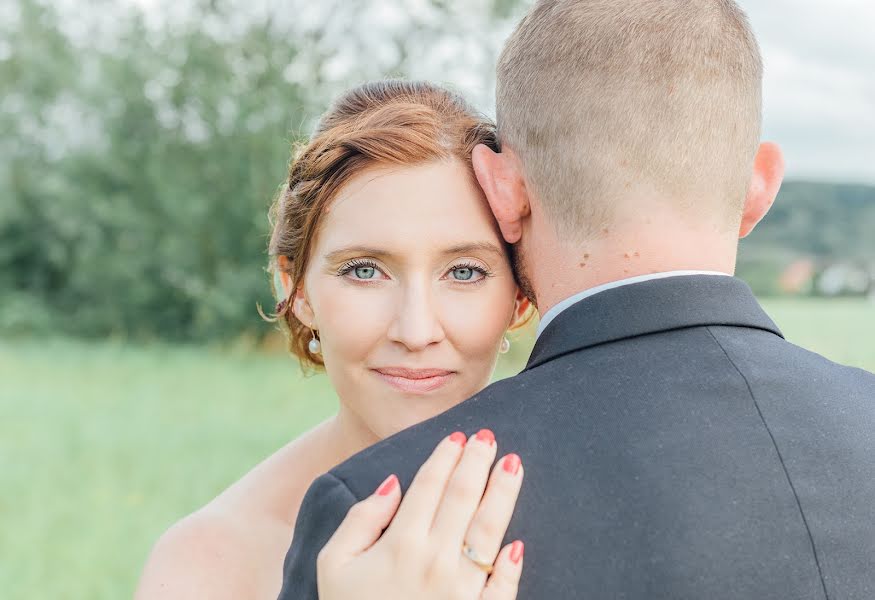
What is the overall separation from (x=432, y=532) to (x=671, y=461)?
455 millimetres

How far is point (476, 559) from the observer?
1.77 metres

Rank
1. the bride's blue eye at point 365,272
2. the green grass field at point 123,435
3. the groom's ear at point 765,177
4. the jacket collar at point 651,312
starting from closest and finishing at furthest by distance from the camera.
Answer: the jacket collar at point 651,312
the groom's ear at point 765,177
the bride's blue eye at point 365,272
the green grass field at point 123,435

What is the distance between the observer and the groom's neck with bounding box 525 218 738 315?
2.03 metres

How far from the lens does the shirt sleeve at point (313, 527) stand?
6.14 feet

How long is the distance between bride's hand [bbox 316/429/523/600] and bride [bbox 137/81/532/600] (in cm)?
87

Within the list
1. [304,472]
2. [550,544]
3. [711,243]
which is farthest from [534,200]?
[304,472]

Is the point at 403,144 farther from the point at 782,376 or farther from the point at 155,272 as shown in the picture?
the point at 155,272

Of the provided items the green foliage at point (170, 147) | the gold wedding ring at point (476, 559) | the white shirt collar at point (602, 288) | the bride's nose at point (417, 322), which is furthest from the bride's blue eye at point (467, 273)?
the green foliage at point (170, 147)

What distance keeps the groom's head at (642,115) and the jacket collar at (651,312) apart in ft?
0.49

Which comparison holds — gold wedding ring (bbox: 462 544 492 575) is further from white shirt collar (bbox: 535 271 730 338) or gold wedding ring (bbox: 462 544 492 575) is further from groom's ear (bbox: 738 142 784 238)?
groom's ear (bbox: 738 142 784 238)

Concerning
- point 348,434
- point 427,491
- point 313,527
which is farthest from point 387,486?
point 348,434

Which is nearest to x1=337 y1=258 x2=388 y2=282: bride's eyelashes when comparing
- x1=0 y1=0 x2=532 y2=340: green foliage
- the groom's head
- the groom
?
the groom

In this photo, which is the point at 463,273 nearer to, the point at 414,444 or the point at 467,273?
the point at 467,273

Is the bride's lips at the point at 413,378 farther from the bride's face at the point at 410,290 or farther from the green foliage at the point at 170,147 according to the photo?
the green foliage at the point at 170,147
